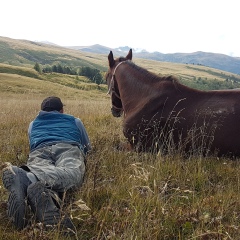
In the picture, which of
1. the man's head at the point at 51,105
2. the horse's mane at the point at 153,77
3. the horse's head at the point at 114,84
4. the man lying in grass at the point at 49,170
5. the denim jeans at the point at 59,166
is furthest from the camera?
the horse's head at the point at 114,84

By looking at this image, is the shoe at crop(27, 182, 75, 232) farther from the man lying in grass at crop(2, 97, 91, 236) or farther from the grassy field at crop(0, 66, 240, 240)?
the grassy field at crop(0, 66, 240, 240)

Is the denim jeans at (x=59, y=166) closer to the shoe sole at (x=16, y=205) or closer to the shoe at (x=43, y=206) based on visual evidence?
the shoe at (x=43, y=206)

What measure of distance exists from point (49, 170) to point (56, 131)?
52.3 inches

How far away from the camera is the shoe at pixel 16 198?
10.8 ft

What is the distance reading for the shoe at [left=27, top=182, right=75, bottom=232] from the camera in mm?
3162

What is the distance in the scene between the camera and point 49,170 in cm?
411

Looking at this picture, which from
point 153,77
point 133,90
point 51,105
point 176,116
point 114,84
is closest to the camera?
point 51,105

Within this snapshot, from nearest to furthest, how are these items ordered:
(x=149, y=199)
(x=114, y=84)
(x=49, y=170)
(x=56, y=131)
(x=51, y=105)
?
(x=149, y=199)
(x=49, y=170)
(x=56, y=131)
(x=51, y=105)
(x=114, y=84)

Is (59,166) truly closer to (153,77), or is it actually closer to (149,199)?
(149,199)

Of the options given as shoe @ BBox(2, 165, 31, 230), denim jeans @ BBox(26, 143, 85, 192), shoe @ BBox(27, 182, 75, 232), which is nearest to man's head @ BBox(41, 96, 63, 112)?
denim jeans @ BBox(26, 143, 85, 192)

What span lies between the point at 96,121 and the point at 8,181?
6.74 meters

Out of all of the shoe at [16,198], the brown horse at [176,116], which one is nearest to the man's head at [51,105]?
the brown horse at [176,116]

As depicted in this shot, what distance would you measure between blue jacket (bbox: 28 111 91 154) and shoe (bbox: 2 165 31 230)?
1537 mm

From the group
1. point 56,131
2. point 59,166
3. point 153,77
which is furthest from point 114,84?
point 59,166
